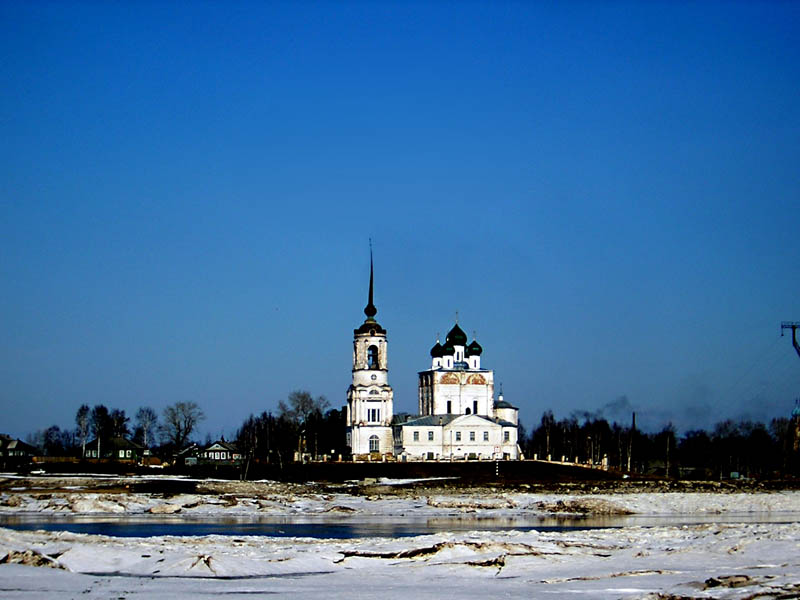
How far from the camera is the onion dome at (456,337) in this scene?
98.2 metres

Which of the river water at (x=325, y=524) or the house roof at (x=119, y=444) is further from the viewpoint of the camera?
the house roof at (x=119, y=444)

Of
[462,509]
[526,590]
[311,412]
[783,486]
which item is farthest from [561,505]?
[311,412]

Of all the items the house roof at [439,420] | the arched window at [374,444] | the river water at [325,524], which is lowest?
the river water at [325,524]

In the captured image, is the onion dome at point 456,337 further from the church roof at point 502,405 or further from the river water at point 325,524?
the river water at point 325,524

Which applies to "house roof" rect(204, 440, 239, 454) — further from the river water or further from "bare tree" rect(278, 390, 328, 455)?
the river water

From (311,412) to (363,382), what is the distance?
1849cm

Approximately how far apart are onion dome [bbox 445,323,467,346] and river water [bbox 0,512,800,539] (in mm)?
51493

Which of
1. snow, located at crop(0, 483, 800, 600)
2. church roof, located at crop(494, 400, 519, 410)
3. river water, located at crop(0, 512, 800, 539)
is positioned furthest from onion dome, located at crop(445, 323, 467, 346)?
snow, located at crop(0, 483, 800, 600)

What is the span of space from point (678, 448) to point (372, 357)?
158ft

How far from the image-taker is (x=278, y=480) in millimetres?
70812

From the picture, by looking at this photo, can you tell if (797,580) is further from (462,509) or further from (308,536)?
(462,509)

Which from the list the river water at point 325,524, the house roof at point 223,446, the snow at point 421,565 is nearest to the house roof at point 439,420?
the house roof at point 223,446

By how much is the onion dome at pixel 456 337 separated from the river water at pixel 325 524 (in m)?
51.5

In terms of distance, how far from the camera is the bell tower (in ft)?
298
